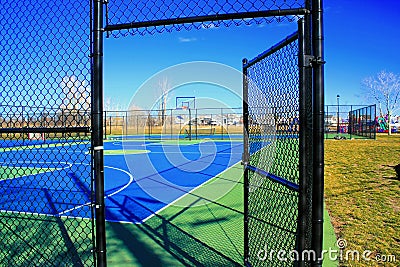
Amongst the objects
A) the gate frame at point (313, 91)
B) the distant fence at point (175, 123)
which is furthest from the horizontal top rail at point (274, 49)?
the distant fence at point (175, 123)

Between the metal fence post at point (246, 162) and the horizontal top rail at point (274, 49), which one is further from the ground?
the horizontal top rail at point (274, 49)

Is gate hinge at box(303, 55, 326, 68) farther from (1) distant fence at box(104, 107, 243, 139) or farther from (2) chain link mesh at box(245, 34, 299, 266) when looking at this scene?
(1) distant fence at box(104, 107, 243, 139)

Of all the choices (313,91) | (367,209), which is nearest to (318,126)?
(313,91)

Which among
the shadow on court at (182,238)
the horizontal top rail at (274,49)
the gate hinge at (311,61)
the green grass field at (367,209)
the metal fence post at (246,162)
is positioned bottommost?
the shadow on court at (182,238)

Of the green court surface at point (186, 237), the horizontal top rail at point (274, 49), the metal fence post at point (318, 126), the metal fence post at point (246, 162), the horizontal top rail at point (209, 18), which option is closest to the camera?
the metal fence post at point (318, 126)

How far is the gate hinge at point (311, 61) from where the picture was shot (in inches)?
80.1

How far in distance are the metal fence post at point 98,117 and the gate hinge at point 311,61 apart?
1467 mm

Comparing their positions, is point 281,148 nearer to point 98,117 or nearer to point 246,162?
point 246,162

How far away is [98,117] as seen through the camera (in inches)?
92.9

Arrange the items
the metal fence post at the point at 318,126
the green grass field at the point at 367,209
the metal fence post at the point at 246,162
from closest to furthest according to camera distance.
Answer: the metal fence post at the point at 318,126, the metal fence post at the point at 246,162, the green grass field at the point at 367,209

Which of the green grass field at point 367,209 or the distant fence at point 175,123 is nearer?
the green grass field at point 367,209

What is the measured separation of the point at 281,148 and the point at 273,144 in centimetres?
37

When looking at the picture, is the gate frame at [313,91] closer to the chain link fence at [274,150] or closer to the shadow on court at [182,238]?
→ the chain link fence at [274,150]

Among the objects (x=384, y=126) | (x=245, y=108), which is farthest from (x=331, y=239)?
(x=384, y=126)
